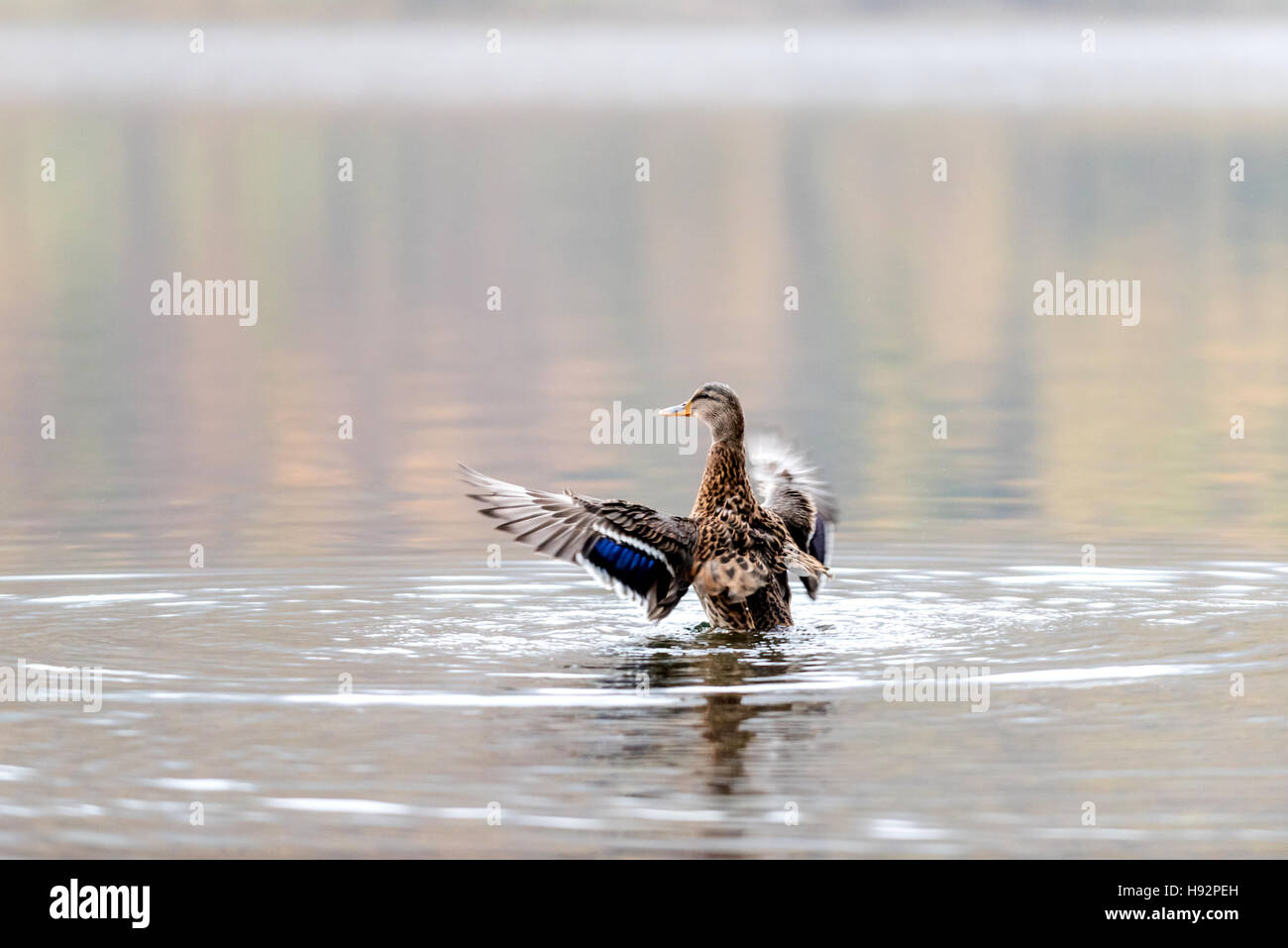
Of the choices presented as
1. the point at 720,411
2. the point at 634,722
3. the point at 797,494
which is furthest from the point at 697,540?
the point at 634,722

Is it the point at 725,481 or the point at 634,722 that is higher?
the point at 725,481

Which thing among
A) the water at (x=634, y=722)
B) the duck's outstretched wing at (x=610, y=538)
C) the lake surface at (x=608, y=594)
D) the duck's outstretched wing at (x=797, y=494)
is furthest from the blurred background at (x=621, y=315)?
the duck's outstretched wing at (x=610, y=538)

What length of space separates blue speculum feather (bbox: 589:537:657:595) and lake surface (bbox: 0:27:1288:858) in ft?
1.08

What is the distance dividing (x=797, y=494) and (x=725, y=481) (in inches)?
→ 44.0

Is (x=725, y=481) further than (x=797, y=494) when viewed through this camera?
No

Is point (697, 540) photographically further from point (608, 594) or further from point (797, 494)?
point (797, 494)

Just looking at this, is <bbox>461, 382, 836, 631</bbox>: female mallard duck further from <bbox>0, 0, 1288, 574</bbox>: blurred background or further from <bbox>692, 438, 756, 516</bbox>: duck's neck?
<bbox>0, 0, 1288, 574</bbox>: blurred background

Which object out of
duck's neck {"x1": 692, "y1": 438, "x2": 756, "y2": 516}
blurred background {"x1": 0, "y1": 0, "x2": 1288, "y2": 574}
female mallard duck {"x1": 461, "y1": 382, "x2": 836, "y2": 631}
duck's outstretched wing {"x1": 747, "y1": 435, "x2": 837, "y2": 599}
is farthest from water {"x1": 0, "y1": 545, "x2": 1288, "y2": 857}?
blurred background {"x1": 0, "y1": 0, "x2": 1288, "y2": 574}

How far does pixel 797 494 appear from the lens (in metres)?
13.9

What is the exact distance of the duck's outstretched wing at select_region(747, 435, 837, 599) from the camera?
44.4ft

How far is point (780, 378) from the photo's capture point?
26469 millimetres

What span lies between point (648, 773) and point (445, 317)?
2662cm

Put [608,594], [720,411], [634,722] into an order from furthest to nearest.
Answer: [608,594]
[720,411]
[634,722]
